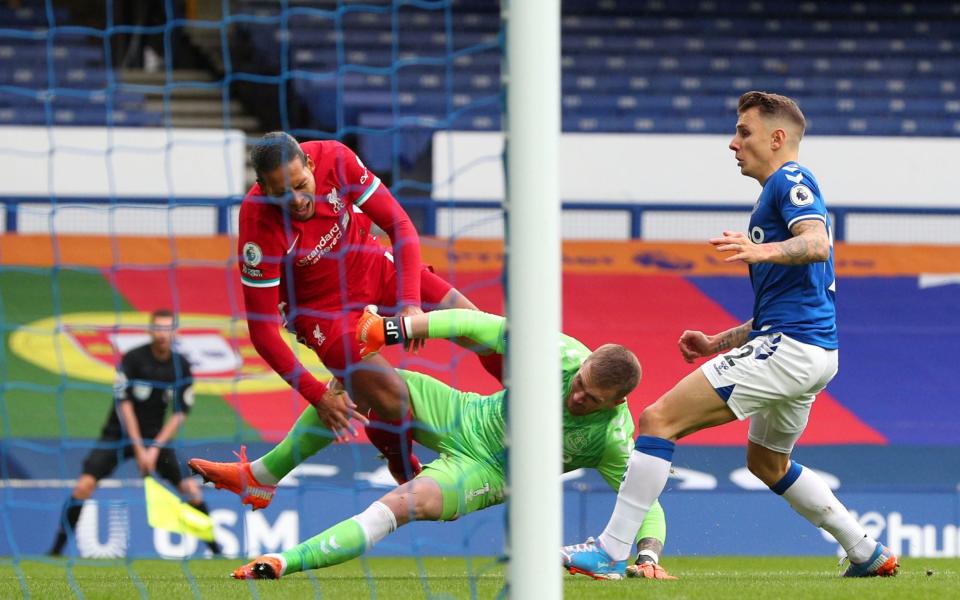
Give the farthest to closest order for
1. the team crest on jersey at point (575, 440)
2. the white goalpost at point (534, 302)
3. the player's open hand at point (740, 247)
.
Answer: the team crest on jersey at point (575, 440) → the player's open hand at point (740, 247) → the white goalpost at point (534, 302)

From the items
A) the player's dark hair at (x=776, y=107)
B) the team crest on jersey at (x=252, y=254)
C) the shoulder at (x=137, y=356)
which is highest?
the player's dark hair at (x=776, y=107)

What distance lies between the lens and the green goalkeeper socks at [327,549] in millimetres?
4723

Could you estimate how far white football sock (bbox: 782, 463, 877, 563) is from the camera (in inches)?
205

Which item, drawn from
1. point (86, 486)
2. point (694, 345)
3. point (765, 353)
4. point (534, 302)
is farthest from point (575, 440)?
point (86, 486)

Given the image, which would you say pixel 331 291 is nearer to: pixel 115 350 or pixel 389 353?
pixel 389 353

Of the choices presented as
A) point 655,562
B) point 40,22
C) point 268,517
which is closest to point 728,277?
point 268,517

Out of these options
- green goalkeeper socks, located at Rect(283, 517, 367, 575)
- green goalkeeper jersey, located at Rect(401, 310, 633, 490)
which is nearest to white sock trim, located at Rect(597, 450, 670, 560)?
green goalkeeper jersey, located at Rect(401, 310, 633, 490)

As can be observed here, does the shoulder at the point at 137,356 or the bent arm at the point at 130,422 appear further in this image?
the shoulder at the point at 137,356

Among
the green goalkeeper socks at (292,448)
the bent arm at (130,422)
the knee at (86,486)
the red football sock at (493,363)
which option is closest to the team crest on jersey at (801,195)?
the red football sock at (493,363)

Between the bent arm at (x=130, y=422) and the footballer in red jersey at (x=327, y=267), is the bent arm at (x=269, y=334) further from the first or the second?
the bent arm at (x=130, y=422)

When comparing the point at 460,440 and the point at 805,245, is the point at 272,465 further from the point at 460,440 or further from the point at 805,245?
the point at 805,245

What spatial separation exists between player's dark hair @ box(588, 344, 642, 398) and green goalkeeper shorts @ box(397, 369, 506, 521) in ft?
1.65

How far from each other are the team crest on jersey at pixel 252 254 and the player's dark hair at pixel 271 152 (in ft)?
1.14

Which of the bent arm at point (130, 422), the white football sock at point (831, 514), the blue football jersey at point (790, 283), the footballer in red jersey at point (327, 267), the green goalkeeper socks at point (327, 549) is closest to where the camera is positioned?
the green goalkeeper socks at point (327, 549)
